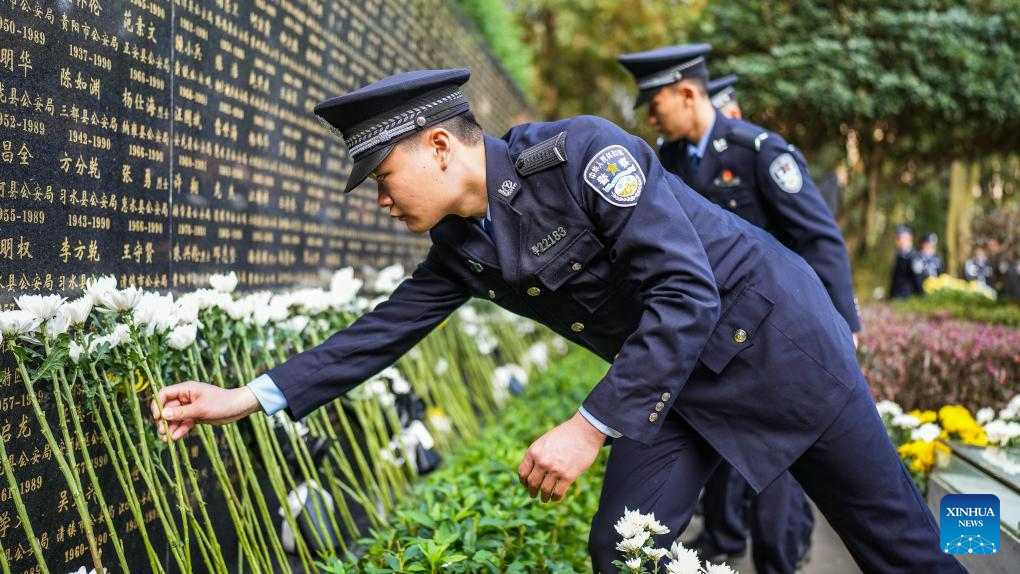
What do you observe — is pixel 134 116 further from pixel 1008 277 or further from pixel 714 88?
pixel 1008 277

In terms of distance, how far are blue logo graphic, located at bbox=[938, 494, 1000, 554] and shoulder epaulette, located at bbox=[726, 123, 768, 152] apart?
194 cm

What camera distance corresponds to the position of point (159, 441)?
2.68 metres

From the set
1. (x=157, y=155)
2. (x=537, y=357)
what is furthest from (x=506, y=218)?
(x=537, y=357)

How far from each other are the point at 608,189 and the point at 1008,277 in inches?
333

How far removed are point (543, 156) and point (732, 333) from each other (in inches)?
25.5

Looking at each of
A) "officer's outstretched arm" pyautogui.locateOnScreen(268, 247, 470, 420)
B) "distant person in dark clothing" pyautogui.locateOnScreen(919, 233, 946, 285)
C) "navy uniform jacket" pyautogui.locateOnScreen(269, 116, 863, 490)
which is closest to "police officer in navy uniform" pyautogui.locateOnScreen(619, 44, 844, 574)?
"navy uniform jacket" pyautogui.locateOnScreen(269, 116, 863, 490)

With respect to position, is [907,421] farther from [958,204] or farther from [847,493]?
[958,204]

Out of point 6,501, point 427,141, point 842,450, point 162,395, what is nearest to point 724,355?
point 842,450

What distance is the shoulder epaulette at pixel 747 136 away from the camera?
369 cm

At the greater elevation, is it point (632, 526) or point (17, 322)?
point (17, 322)

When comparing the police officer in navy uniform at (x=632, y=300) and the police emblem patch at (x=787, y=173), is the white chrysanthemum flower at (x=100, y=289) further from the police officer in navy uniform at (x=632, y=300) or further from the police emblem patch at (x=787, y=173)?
the police emblem patch at (x=787, y=173)

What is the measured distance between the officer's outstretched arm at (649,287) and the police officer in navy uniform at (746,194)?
154 cm

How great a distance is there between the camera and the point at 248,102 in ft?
13.5

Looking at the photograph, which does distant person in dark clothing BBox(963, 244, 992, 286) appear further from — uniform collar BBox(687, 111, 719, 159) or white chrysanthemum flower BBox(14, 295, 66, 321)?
white chrysanthemum flower BBox(14, 295, 66, 321)
